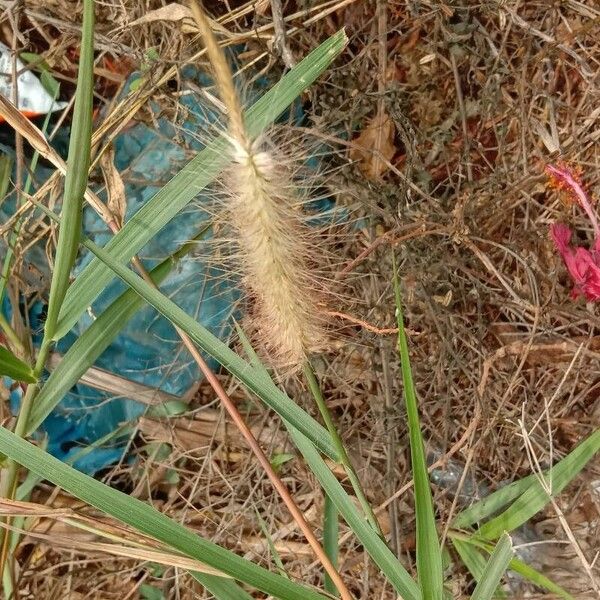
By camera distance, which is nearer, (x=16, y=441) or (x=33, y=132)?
(x=16, y=441)

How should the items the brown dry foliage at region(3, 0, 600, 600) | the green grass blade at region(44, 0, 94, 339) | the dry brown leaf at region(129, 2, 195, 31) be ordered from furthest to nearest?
the brown dry foliage at region(3, 0, 600, 600), the dry brown leaf at region(129, 2, 195, 31), the green grass blade at region(44, 0, 94, 339)

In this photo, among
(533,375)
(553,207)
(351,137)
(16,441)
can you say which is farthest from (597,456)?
(16,441)

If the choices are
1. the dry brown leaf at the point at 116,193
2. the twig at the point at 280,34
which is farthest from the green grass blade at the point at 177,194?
the twig at the point at 280,34

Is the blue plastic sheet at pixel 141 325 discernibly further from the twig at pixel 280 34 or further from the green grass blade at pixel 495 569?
the green grass blade at pixel 495 569

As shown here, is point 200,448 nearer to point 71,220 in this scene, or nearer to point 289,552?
point 289,552

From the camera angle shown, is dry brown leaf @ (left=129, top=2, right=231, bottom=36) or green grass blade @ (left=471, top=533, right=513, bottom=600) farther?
dry brown leaf @ (left=129, top=2, right=231, bottom=36)

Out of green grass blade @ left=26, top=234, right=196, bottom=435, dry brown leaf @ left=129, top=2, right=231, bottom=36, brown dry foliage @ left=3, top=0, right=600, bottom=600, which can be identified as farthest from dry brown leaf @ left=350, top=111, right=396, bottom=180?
green grass blade @ left=26, top=234, right=196, bottom=435

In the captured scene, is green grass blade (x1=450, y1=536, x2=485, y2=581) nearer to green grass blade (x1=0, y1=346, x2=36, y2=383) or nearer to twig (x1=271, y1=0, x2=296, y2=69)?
green grass blade (x1=0, y1=346, x2=36, y2=383)
